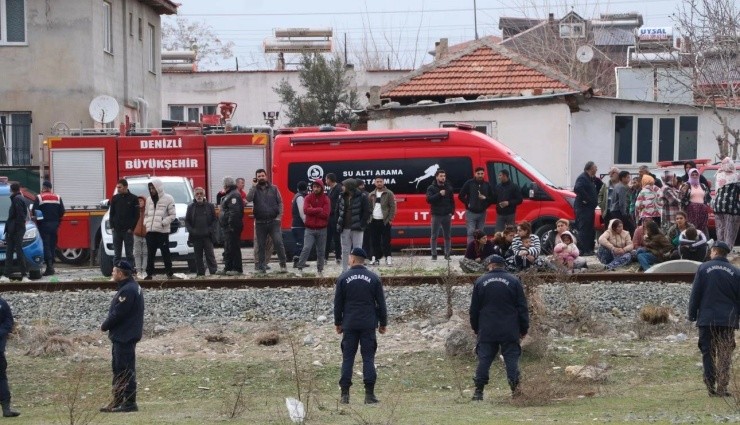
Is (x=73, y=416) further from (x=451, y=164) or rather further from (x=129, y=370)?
(x=451, y=164)

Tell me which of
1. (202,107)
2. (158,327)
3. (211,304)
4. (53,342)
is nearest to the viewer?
(53,342)

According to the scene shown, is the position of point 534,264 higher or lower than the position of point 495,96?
lower

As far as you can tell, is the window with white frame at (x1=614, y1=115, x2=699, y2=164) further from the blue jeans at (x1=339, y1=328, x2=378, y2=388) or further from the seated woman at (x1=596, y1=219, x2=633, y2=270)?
the blue jeans at (x1=339, y1=328, x2=378, y2=388)

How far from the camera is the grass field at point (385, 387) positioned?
11.4 m

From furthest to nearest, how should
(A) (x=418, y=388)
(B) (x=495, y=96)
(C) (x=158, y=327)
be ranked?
1. (B) (x=495, y=96)
2. (C) (x=158, y=327)
3. (A) (x=418, y=388)

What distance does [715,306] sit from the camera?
39.9 ft

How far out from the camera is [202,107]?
5606 cm

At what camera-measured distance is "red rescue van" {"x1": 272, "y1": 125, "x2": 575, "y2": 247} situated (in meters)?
24.6

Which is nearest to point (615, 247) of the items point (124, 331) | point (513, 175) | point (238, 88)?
point (513, 175)

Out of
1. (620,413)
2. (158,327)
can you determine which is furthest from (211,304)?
(620,413)

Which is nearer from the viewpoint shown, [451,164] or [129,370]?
[129,370]

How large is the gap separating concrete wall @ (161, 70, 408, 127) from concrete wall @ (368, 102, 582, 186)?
22.8 meters

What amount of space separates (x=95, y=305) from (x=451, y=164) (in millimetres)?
9170

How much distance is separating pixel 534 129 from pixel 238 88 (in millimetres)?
25390
